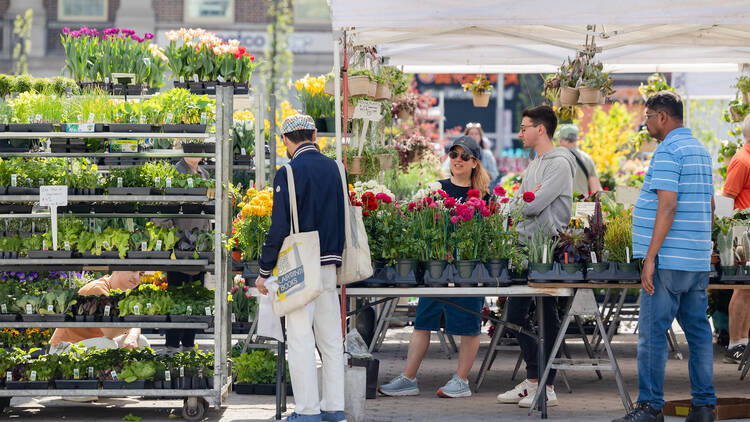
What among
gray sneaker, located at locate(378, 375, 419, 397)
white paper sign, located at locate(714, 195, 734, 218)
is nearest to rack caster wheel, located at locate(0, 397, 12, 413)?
gray sneaker, located at locate(378, 375, 419, 397)

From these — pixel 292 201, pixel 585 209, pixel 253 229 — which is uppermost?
pixel 292 201

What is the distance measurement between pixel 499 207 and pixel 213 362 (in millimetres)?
1981

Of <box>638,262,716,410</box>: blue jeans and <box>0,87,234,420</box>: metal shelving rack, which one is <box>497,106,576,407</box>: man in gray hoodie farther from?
<box>0,87,234,420</box>: metal shelving rack

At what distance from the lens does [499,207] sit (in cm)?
607

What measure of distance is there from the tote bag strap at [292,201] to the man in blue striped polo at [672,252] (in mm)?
1848

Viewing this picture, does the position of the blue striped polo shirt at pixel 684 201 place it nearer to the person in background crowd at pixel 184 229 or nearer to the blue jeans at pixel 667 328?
the blue jeans at pixel 667 328

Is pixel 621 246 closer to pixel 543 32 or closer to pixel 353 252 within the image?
pixel 353 252

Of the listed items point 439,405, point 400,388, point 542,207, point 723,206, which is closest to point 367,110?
point 542,207

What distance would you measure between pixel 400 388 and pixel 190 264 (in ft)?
5.50

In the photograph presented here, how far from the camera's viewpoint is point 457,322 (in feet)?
21.2

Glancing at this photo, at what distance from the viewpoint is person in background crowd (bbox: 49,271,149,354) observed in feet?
21.8

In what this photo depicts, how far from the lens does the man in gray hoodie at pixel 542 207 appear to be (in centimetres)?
627

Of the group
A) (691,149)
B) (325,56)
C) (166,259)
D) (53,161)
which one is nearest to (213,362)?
(166,259)

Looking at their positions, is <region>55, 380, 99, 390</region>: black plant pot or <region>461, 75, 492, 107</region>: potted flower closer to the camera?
<region>55, 380, 99, 390</region>: black plant pot
